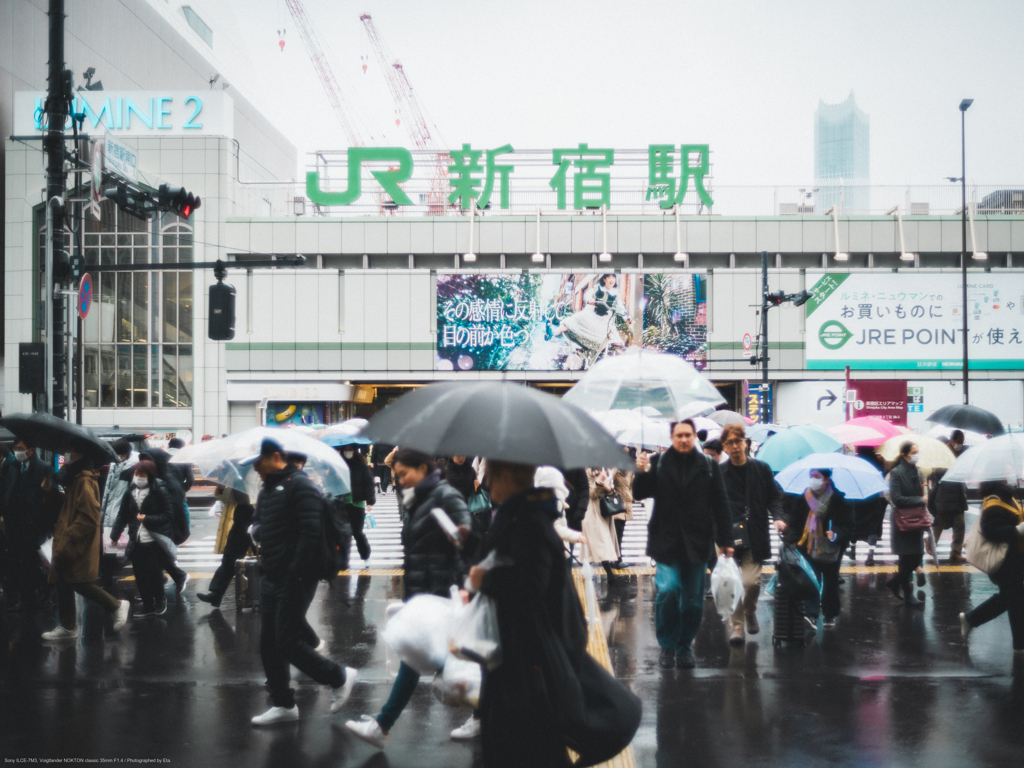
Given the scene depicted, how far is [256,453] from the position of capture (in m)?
6.96

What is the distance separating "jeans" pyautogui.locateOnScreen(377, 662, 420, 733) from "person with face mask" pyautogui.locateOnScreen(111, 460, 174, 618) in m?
4.74

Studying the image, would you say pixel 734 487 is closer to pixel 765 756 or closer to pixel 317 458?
pixel 765 756

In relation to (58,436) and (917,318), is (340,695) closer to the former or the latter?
(58,436)

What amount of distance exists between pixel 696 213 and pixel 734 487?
26272mm

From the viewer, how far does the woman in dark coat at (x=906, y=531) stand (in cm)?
909

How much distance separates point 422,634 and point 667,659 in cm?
306

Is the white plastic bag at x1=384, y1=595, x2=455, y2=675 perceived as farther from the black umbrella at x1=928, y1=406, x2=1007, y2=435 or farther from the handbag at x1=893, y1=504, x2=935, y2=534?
the black umbrella at x1=928, y1=406, x2=1007, y2=435

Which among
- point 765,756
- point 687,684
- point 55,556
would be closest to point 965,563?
point 687,684

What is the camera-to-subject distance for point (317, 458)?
6.45m

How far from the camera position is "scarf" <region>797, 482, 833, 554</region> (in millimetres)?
7645

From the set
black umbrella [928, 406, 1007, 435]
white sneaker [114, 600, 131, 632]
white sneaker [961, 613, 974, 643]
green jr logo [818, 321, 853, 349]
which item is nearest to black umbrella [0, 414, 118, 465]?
white sneaker [114, 600, 131, 632]

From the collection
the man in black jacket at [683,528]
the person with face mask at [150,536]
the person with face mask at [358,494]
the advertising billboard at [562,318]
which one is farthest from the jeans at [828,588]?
the advertising billboard at [562,318]

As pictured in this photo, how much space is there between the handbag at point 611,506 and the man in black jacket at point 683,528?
334 centimetres

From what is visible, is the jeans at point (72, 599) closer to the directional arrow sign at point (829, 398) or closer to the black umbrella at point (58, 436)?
the black umbrella at point (58, 436)
